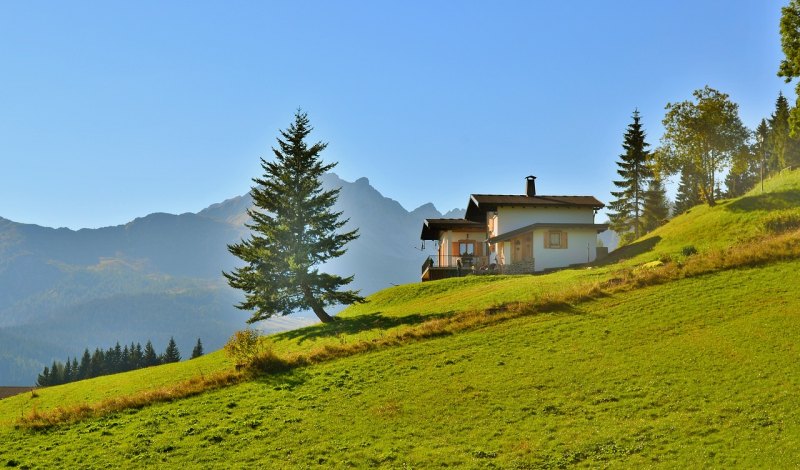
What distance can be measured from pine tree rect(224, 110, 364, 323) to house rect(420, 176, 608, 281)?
749 inches

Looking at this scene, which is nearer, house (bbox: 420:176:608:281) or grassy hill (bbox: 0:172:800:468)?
grassy hill (bbox: 0:172:800:468)

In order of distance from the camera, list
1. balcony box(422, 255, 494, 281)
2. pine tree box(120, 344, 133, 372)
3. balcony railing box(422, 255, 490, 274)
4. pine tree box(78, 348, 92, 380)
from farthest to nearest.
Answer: pine tree box(120, 344, 133, 372)
pine tree box(78, 348, 92, 380)
balcony railing box(422, 255, 490, 274)
balcony box(422, 255, 494, 281)

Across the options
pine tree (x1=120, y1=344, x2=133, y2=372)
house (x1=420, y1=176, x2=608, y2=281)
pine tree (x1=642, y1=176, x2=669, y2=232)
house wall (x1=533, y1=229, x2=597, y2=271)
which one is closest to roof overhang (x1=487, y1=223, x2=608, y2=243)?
house (x1=420, y1=176, x2=608, y2=281)

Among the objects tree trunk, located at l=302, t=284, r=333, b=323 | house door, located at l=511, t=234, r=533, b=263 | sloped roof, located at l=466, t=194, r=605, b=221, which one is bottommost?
tree trunk, located at l=302, t=284, r=333, b=323

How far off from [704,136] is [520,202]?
19391 mm

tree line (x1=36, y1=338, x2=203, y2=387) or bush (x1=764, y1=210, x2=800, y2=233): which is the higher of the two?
bush (x1=764, y1=210, x2=800, y2=233)

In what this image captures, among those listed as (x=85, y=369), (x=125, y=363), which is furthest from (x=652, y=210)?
(x=85, y=369)

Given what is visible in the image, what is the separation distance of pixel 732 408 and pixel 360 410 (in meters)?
11.5

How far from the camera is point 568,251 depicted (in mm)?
59406

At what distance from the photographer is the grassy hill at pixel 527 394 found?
1733cm

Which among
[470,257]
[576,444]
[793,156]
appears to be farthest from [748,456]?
[793,156]

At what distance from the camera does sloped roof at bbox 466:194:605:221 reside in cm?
6406

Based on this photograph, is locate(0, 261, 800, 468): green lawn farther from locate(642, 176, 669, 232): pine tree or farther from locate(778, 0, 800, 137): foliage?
locate(642, 176, 669, 232): pine tree

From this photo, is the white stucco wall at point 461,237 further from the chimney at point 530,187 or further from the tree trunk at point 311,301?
the tree trunk at point 311,301
